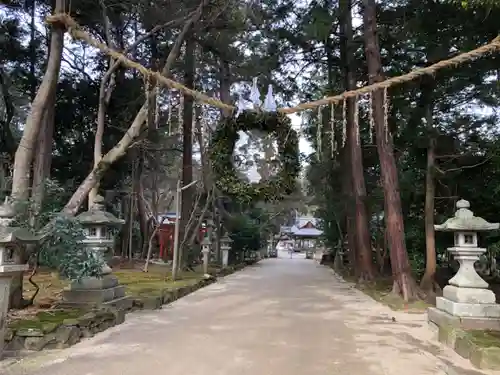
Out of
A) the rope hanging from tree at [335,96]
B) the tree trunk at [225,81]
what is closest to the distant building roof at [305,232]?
the tree trunk at [225,81]

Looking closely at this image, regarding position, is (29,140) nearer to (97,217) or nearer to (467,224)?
(97,217)

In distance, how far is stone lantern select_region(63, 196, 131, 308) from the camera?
7371mm

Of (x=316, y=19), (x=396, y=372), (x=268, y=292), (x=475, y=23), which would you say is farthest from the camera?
(x=268, y=292)

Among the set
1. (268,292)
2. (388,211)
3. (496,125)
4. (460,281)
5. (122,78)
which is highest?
(122,78)

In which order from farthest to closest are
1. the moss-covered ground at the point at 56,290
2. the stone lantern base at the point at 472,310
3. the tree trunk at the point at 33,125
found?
the tree trunk at the point at 33,125 < the stone lantern base at the point at 472,310 < the moss-covered ground at the point at 56,290

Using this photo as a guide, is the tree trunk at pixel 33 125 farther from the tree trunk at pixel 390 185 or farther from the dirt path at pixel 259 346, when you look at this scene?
the tree trunk at pixel 390 185

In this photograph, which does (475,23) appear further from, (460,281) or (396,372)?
(396,372)

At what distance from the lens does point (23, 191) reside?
6.96 m

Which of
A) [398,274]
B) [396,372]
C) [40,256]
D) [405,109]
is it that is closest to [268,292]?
[398,274]

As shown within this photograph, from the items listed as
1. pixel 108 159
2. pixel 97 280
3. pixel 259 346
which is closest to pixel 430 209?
pixel 259 346

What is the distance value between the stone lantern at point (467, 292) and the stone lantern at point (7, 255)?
→ 18.3 feet

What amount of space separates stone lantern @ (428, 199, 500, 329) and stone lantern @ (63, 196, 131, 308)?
17.1ft

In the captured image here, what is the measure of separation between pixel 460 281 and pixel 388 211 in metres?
4.25

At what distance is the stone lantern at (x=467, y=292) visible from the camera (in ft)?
20.8
